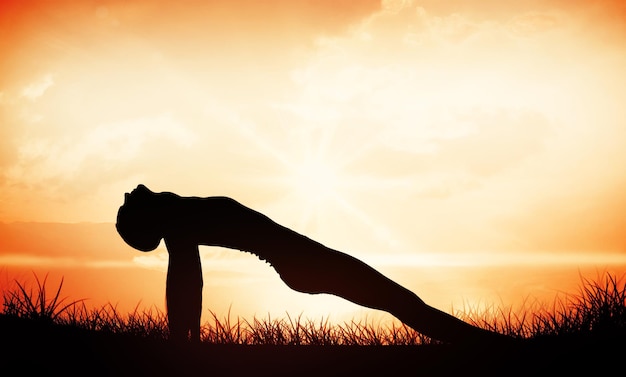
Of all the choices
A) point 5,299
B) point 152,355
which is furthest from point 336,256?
point 5,299

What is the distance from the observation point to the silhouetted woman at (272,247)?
815 centimetres

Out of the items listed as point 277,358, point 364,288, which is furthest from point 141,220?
point 364,288

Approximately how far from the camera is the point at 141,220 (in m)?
8.27

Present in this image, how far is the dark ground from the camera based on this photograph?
22.4ft

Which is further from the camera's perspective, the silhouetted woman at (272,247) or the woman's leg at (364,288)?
the woman's leg at (364,288)

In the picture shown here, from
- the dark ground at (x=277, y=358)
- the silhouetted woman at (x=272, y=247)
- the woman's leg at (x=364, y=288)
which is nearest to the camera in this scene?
the dark ground at (x=277, y=358)

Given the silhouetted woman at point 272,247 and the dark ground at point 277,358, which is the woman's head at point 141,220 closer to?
the silhouetted woman at point 272,247

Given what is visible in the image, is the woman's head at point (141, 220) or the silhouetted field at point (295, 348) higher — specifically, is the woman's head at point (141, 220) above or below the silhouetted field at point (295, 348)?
above

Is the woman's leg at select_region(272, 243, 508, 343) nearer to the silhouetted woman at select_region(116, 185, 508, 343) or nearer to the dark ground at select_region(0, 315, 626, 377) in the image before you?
the silhouetted woman at select_region(116, 185, 508, 343)

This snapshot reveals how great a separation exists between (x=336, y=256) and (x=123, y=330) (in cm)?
353

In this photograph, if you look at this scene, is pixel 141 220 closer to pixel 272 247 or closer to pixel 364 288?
pixel 272 247

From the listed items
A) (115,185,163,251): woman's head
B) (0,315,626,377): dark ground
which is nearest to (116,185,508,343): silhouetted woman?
(115,185,163,251): woman's head

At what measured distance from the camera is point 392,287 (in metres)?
8.51

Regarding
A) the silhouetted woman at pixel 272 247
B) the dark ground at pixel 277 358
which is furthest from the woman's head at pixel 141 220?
the dark ground at pixel 277 358
